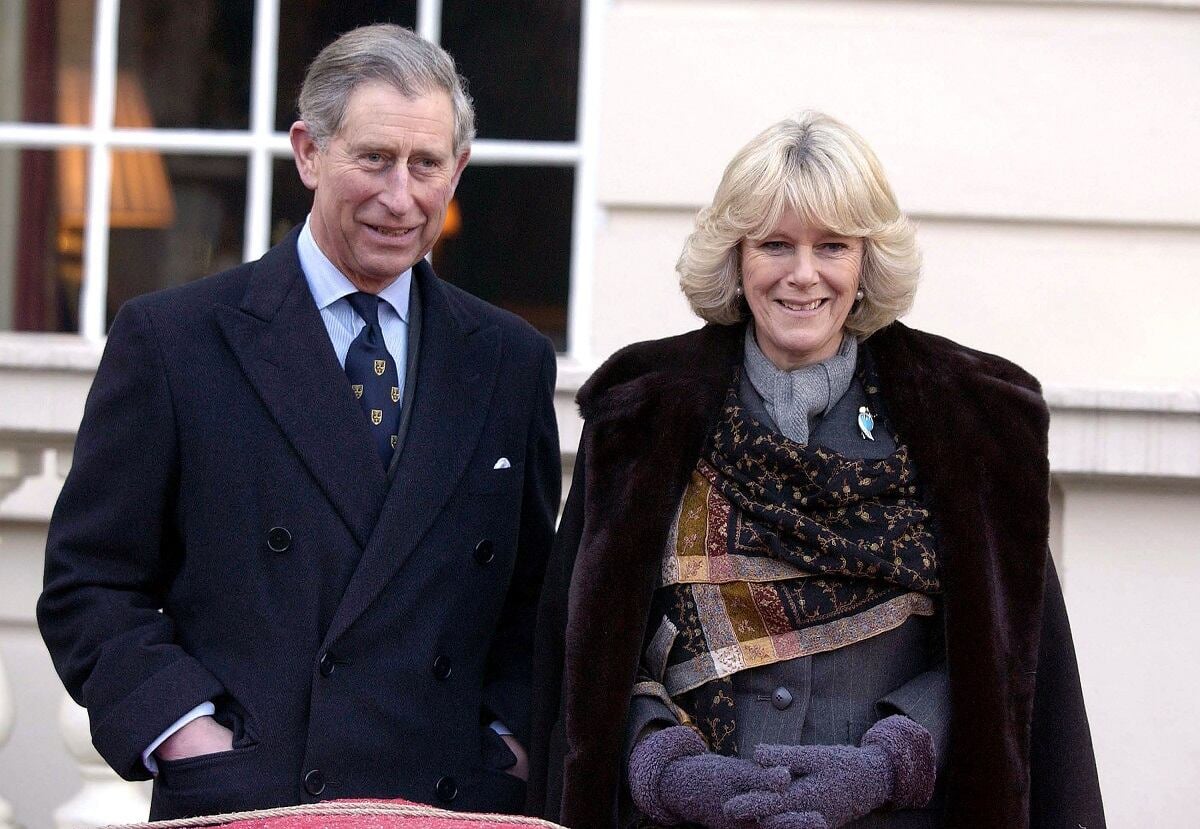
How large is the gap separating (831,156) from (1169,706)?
221 centimetres

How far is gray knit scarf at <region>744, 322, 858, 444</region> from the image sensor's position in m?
2.60

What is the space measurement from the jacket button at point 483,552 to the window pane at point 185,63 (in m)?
2.27

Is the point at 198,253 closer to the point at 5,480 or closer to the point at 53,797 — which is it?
the point at 5,480

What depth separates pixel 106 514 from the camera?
259 centimetres

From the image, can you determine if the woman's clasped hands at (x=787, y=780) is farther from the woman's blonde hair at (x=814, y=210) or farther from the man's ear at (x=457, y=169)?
the man's ear at (x=457, y=169)

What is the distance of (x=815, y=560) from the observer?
8.16 ft

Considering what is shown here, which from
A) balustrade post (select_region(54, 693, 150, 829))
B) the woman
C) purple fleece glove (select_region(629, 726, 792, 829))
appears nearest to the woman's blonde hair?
the woman

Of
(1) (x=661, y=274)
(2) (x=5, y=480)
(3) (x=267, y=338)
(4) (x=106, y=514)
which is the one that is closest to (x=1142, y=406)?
(1) (x=661, y=274)

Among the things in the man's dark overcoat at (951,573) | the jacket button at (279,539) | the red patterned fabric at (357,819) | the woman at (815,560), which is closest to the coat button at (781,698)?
the woman at (815,560)

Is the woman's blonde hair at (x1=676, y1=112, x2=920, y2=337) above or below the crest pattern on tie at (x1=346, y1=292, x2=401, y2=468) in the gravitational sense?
above

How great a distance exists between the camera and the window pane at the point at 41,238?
4773 millimetres

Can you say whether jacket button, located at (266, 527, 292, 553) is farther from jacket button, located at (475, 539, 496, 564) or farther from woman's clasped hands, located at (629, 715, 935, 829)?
woman's clasped hands, located at (629, 715, 935, 829)

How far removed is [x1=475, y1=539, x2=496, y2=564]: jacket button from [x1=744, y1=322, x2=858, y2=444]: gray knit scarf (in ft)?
1.74

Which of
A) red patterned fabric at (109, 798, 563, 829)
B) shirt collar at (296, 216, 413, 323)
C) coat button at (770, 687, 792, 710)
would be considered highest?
shirt collar at (296, 216, 413, 323)
